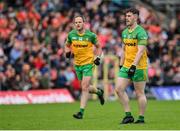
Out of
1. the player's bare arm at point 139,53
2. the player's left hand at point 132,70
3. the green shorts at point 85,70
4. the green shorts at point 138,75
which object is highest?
the player's bare arm at point 139,53

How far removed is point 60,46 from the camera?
104 ft

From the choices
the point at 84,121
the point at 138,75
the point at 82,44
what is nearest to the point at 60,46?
the point at 82,44

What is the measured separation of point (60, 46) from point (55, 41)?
0.35 m

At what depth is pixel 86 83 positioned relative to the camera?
1934cm

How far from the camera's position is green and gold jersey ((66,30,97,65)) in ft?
64.7

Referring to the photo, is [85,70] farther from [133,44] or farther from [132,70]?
[132,70]

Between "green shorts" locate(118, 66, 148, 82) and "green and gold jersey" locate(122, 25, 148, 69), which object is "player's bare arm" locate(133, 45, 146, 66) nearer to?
"green and gold jersey" locate(122, 25, 148, 69)

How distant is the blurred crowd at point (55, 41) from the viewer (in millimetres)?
30234

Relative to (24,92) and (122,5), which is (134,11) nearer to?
(24,92)

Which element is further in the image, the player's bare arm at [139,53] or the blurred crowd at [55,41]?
the blurred crowd at [55,41]

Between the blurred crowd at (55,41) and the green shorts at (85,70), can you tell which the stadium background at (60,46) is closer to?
the blurred crowd at (55,41)

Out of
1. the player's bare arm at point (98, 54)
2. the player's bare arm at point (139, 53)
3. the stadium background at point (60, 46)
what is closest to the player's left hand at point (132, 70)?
the player's bare arm at point (139, 53)

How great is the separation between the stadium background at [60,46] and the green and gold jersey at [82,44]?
32.0 ft

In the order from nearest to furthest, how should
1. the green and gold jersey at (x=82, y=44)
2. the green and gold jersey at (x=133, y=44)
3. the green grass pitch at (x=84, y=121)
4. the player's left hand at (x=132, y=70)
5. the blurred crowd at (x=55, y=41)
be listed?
the green grass pitch at (x=84, y=121) < the player's left hand at (x=132, y=70) < the green and gold jersey at (x=133, y=44) < the green and gold jersey at (x=82, y=44) < the blurred crowd at (x=55, y=41)
